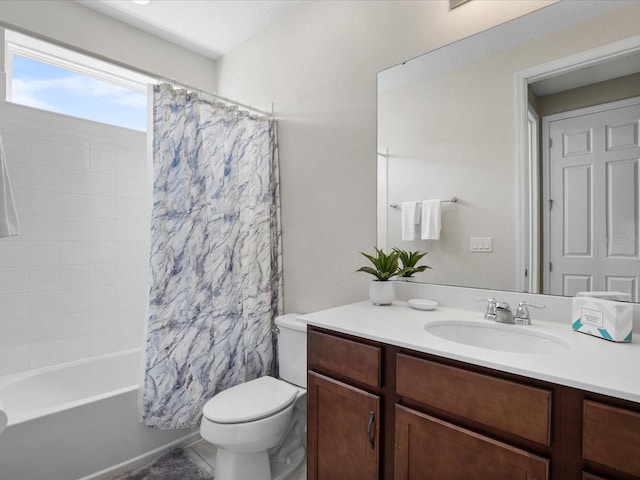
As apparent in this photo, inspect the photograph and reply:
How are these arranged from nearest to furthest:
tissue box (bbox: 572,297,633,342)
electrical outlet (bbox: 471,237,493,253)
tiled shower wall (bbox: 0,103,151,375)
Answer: tissue box (bbox: 572,297,633,342)
electrical outlet (bbox: 471,237,493,253)
tiled shower wall (bbox: 0,103,151,375)

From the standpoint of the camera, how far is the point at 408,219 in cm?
168

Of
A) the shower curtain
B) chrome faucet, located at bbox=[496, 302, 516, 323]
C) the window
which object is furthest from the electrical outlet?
the window

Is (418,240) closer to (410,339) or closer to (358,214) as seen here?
(358,214)

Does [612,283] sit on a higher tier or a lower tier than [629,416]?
higher

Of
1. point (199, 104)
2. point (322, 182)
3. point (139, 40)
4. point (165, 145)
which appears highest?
point (139, 40)

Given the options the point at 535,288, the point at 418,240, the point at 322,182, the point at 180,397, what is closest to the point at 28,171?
the point at 180,397

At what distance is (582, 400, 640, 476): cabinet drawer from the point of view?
0.71 meters

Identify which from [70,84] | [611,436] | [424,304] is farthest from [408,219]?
[70,84]

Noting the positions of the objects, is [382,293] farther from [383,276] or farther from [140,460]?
[140,460]

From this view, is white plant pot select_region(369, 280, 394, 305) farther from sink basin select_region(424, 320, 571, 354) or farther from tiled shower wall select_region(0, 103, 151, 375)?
tiled shower wall select_region(0, 103, 151, 375)

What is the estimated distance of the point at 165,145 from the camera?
1.82 meters

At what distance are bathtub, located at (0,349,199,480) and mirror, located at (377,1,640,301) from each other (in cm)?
162

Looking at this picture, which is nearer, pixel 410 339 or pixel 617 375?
pixel 617 375

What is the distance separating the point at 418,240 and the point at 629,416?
3.36 ft
